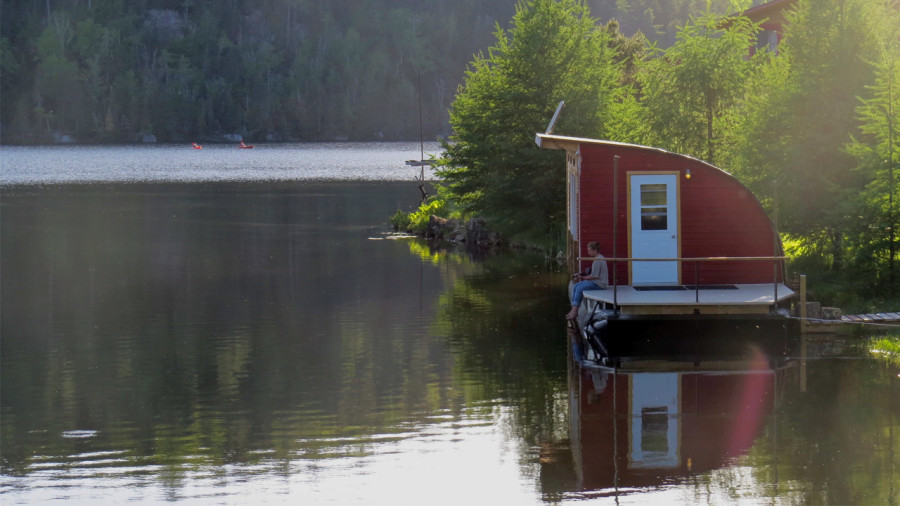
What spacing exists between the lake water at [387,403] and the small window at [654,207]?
2.79 meters

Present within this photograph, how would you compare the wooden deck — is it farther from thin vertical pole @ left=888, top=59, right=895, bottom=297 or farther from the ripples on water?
the ripples on water

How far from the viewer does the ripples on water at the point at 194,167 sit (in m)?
92.7

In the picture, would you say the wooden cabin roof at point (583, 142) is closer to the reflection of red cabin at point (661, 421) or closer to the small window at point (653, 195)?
the small window at point (653, 195)

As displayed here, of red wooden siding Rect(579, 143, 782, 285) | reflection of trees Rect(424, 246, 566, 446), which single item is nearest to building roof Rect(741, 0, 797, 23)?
reflection of trees Rect(424, 246, 566, 446)

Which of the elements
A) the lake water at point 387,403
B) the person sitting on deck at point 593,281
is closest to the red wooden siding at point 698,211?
the person sitting on deck at point 593,281

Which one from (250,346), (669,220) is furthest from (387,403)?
(669,220)

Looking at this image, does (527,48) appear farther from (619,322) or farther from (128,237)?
(619,322)

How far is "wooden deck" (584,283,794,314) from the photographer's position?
20.5 metres

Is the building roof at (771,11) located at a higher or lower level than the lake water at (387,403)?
higher

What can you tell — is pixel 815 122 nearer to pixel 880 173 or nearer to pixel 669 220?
pixel 880 173

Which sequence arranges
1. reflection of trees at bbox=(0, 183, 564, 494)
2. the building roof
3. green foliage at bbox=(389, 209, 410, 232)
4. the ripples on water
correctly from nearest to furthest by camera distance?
reflection of trees at bbox=(0, 183, 564, 494), the building roof, green foliage at bbox=(389, 209, 410, 232), the ripples on water

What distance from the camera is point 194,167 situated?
11306 cm

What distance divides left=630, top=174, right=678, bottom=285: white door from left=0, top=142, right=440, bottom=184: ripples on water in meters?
66.7

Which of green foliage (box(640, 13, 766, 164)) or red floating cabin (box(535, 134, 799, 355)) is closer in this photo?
red floating cabin (box(535, 134, 799, 355))
